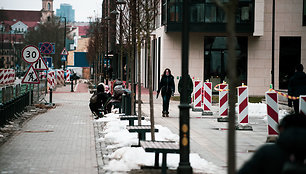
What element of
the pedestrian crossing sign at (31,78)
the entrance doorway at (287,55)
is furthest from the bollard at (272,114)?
the entrance doorway at (287,55)

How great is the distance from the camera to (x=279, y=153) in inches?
162

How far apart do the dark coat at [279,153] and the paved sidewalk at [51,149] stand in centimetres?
530

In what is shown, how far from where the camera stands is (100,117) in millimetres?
19859

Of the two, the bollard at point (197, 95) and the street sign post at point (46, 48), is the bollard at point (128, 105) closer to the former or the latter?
the bollard at point (197, 95)

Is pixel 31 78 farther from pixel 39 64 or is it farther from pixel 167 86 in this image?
pixel 167 86

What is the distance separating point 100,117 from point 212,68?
21.2 meters

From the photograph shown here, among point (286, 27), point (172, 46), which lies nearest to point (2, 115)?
point (172, 46)

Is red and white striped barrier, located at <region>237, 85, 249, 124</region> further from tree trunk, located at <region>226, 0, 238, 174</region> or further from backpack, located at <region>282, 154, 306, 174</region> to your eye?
backpack, located at <region>282, 154, 306, 174</region>

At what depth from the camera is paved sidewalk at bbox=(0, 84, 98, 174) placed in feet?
31.2

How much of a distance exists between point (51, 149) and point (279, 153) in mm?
8376

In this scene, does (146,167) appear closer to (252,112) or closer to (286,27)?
(252,112)

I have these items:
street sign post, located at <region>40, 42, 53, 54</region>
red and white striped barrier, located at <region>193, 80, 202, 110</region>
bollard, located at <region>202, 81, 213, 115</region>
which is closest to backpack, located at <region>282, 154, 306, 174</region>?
bollard, located at <region>202, 81, 213, 115</region>

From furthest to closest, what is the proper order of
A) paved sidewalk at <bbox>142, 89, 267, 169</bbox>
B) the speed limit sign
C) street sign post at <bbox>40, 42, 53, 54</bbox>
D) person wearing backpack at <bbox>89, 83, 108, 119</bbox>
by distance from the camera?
street sign post at <bbox>40, 42, 53, 54</bbox> < the speed limit sign < person wearing backpack at <bbox>89, 83, 108, 119</bbox> < paved sidewalk at <bbox>142, 89, 267, 169</bbox>

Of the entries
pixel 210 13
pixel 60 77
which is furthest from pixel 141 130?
pixel 60 77
